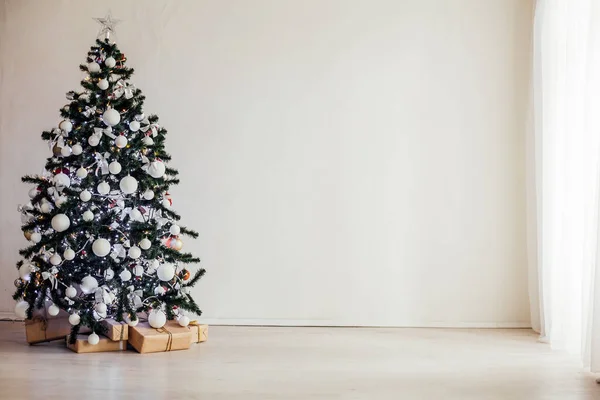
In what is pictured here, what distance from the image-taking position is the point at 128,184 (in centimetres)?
352

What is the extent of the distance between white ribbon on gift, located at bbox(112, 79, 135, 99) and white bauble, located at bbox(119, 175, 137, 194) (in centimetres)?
50

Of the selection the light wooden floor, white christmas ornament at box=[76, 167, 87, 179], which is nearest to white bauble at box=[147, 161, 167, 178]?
white christmas ornament at box=[76, 167, 87, 179]

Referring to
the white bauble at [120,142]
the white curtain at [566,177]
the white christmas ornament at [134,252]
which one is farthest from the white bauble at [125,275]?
the white curtain at [566,177]

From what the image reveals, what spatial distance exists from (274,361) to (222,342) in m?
0.58

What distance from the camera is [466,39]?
4484 mm

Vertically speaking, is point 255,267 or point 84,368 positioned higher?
point 255,267

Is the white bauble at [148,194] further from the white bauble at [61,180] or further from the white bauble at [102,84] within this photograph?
the white bauble at [102,84]

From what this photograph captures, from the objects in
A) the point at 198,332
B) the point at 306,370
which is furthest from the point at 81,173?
the point at 306,370

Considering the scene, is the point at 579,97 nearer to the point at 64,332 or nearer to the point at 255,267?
the point at 255,267

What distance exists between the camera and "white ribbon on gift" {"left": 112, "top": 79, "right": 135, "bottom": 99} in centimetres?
369

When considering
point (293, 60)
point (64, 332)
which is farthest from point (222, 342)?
point (293, 60)

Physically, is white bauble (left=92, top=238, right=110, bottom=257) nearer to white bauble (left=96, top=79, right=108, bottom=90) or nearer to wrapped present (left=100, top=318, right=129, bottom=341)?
wrapped present (left=100, top=318, right=129, bottom=341)

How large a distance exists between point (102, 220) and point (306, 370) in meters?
1.39

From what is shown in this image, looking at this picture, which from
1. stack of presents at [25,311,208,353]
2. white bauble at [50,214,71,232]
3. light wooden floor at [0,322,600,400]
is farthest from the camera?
stack of presents at [25,311,208,353]
